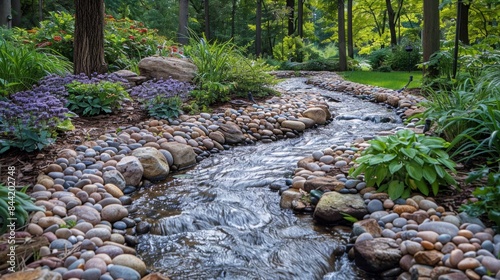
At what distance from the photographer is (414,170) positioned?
3127mm

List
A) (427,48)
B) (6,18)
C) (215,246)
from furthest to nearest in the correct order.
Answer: (6,18) < (427,48) < (215,246)

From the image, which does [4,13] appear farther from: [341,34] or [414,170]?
[414,170]

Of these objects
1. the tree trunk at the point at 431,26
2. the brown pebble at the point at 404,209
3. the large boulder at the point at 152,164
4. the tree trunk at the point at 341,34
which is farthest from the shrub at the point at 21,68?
the tree trunk at the point at 341,34

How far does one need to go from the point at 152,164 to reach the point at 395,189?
2.34 m

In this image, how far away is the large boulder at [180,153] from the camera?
4758 mm

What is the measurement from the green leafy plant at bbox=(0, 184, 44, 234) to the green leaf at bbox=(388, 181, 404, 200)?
98.0 inches

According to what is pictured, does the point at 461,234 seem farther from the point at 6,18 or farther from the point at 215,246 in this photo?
the point at 6,18

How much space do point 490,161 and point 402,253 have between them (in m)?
1.33

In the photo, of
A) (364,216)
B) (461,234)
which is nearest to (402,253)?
(461,234)

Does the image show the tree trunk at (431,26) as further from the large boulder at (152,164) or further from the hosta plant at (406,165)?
the large boulder at (152,164)

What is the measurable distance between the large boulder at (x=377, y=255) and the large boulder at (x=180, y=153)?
2498mm

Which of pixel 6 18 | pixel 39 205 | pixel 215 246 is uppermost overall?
pixel 6 18

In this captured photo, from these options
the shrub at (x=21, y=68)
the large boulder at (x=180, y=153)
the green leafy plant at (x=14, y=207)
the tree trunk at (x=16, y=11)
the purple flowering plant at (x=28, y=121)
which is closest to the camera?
the green leafy plant at (x=14, y=207)

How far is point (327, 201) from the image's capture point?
11.0ft
